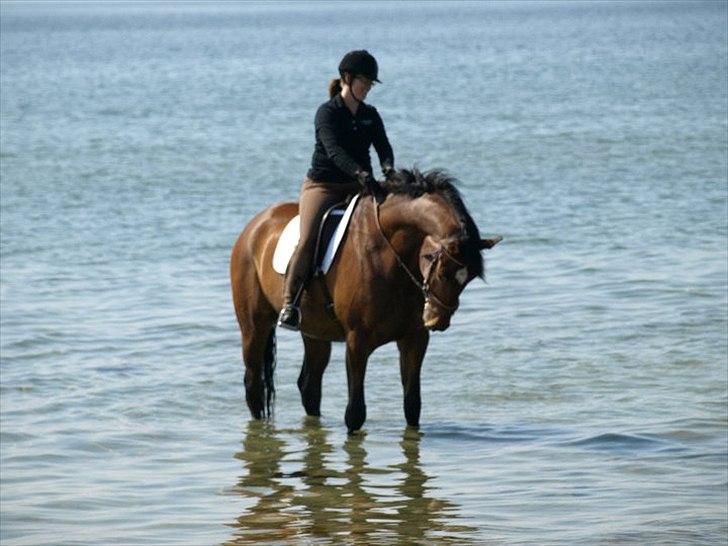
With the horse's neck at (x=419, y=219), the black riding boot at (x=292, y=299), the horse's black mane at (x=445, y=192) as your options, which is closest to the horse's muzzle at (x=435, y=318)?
the horse's black mane at (x=445, y=192)

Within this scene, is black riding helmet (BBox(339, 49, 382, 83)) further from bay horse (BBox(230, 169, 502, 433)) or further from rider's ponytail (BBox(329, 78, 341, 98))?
bay horse (BBox(230, 169, 502, 433))

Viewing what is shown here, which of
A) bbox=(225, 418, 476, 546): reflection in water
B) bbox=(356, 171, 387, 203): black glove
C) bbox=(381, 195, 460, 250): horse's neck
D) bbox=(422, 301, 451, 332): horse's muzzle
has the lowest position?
bbox=(225, 418, 476, 546): reflection in water

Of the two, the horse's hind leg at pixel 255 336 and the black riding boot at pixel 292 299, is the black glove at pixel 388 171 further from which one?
the horse's hind leg at pixel 255 336

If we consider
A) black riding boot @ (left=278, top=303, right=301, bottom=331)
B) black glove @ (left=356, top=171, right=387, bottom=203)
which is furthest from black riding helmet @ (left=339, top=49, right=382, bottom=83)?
black riding boot @ (left=278, top=303, right=301, bottom=331)

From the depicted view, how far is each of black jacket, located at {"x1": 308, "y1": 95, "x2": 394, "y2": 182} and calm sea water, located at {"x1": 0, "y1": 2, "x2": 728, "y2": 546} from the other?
6.19 feet

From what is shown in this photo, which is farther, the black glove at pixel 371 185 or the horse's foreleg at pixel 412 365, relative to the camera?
the horse's foreleg at pixel 412 365

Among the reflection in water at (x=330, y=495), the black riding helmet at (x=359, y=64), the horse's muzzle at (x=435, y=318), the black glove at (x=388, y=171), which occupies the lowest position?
the reflection in water at (x=330, y=495)

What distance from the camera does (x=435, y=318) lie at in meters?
10.4

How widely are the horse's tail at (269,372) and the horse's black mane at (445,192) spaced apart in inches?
80.5

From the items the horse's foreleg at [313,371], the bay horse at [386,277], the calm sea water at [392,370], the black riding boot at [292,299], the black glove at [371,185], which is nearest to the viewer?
the calm sea water at [392,370]

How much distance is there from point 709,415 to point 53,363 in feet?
18.9

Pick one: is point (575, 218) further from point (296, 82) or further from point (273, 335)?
point (296, 82)

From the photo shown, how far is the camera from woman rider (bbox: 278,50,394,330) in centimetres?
1103

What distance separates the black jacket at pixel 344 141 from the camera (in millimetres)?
11055
